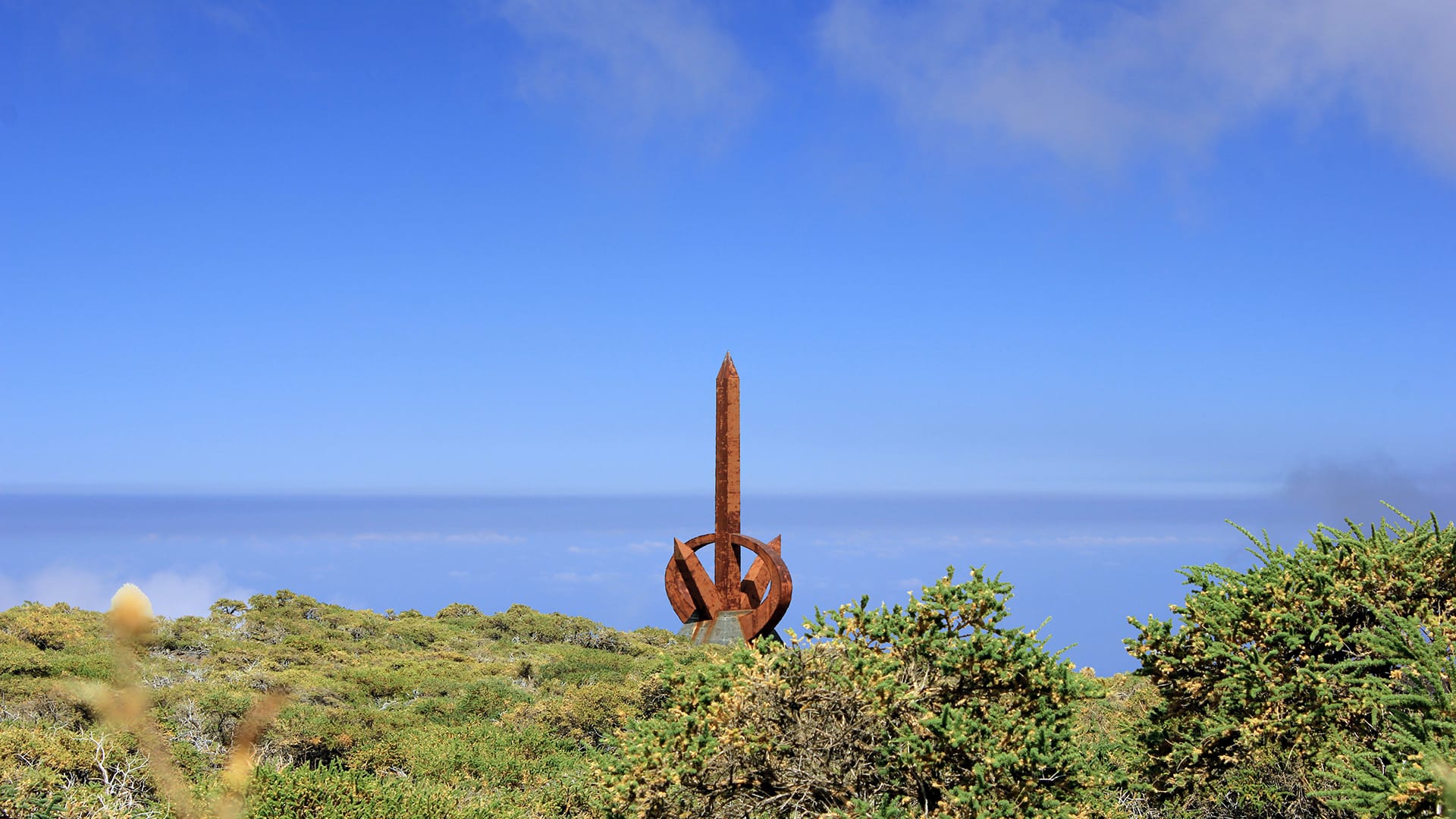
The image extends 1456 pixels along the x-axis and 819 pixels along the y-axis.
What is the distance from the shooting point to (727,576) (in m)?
14.3

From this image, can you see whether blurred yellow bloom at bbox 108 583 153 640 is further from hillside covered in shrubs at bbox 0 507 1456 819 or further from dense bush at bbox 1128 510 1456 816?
dense bush at bbox 1128 510 1456 816

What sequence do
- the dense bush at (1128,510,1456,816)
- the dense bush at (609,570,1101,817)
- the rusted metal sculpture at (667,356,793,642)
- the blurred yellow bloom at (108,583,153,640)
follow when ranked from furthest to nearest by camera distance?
the rusted metal sculpture at (667,356,793,642), the dense bush at (1128,510,1456,816), the dense bush at (609,570,1101,817), the blurred yellow bloom at (108,583,153,640)

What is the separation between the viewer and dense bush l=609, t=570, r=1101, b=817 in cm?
802

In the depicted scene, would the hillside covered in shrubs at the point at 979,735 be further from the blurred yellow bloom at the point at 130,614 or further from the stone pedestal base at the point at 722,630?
the stone pedestal base at the point at 722,630

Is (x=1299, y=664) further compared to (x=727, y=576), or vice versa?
(x=727, y=576)

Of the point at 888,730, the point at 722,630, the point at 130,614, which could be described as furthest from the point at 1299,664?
the point at 130,614

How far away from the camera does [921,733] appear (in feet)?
26.5

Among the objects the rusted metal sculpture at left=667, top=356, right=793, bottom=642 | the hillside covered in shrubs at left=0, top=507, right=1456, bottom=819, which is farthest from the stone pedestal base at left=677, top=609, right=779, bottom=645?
the hillside covered in shrubs at left=0, top=507, right=1456, bottom=819

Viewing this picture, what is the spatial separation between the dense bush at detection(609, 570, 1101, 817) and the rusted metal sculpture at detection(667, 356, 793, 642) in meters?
5.06

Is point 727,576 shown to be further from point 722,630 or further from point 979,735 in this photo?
point 979,735

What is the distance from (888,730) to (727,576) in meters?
6.26

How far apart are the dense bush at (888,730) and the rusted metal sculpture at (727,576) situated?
16.6 ft

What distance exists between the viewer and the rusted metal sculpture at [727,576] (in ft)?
45.4

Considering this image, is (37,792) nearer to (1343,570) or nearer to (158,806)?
(158,806)
